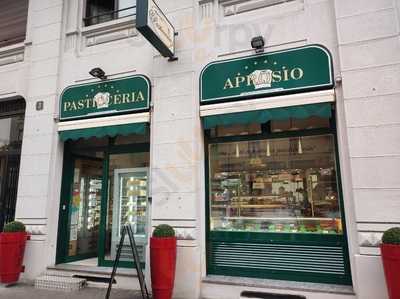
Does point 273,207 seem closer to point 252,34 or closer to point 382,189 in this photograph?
point 382,189

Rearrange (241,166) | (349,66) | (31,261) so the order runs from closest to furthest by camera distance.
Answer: (349,66) < (241,166) < (31,261)

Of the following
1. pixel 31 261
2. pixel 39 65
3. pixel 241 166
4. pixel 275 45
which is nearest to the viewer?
pixel 275 45

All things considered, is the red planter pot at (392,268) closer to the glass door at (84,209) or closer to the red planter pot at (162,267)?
the red planter pot at (162,267)

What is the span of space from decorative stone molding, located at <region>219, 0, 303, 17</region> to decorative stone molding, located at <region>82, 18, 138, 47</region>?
6.42 feet

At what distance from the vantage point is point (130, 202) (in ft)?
23.3

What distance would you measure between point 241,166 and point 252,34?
2.43 m

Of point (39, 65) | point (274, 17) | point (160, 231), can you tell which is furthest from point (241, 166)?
point (39, 65)

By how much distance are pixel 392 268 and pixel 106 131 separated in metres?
5.28

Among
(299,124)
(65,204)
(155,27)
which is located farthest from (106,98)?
(299,124)

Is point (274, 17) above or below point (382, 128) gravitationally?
above

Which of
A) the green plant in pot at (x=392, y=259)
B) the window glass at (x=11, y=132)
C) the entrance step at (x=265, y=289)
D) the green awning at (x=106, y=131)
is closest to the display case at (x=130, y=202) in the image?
the green awning at (x=106, y=131)

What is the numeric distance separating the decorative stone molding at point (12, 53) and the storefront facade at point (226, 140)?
0.53 m

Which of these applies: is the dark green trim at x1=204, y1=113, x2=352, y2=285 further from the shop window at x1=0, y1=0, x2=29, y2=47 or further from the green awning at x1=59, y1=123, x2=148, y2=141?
the shop window at x1=0, y1=0, x2=29, y2=47

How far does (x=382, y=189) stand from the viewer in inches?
179
